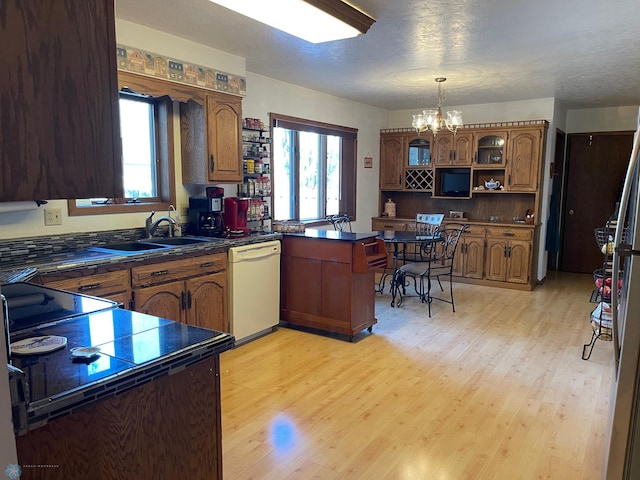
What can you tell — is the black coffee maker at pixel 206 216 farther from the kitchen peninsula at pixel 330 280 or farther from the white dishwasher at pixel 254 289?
the kitchen peninsula at pixel 330 280

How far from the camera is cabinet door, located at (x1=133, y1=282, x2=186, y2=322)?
3018 millimetres

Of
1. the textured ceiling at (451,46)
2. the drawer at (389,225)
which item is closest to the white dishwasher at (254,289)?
the textured ceiling at (451,46)

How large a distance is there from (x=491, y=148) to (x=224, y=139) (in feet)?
13.1

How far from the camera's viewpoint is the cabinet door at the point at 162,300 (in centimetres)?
302

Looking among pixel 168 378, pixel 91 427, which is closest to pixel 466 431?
pixel 168 378

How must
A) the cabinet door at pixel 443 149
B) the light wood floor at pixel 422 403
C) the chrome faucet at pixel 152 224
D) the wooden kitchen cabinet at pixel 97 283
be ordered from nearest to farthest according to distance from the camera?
the light wood floor at pixel 422 403 < the wooden kitchen cabinet at pixel 97 283 < the chrome faucet at pixel 152 224 < the cabinet door at pixel 443 149

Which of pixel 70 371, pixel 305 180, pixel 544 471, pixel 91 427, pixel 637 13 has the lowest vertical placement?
pixel 544 471

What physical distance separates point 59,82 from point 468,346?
370cm

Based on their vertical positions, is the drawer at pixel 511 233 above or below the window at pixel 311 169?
below

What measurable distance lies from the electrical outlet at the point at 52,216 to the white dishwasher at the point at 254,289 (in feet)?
4.00

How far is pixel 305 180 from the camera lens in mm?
5719

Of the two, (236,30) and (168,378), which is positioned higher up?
(236,30)

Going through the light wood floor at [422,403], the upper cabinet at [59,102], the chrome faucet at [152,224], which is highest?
the upper cabinet at [59,102]

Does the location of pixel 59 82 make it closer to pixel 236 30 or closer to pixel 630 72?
pixel 236 30
